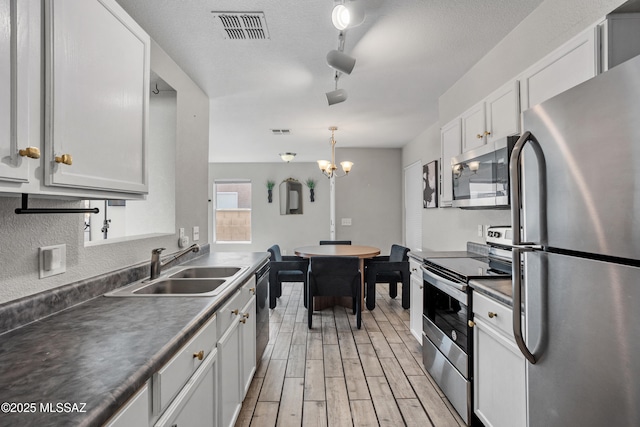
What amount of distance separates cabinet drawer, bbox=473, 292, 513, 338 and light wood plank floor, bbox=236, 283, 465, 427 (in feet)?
2.47

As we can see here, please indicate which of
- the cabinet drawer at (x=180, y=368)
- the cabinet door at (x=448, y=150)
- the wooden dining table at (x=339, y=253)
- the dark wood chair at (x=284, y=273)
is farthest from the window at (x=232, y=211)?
the cabinet drawer at (x=180, y=368)

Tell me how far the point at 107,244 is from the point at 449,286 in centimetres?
201

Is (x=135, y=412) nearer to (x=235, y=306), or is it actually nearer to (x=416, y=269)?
(x=235, y=306)

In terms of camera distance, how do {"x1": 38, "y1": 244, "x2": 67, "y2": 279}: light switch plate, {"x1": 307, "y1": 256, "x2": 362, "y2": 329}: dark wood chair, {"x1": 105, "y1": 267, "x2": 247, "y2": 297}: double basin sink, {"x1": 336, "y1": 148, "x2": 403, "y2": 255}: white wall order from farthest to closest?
{"x1": 336, "y1": 148, "x2": 403, "y2": 255}: white wall < {"x1": 307, "y1": 256, "x2": 362, "y2": 329}: dark wood chair < {"x1": 105, "y1": 267, "x2": 247, "y2": 297}: double basin sink < {"x1": 38, "y1": 244, "x2": 67, "y2": 279}: light switch plate

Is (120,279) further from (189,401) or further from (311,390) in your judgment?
(311,390)

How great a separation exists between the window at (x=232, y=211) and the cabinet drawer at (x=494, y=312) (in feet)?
21.6

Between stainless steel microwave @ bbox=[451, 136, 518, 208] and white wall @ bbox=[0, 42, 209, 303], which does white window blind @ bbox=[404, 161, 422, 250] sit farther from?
white wall @ bbox=[0, 42, 209, 303]

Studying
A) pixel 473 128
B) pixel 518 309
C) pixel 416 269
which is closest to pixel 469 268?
pixel 416 269

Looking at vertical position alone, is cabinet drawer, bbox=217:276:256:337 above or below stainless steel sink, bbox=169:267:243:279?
below

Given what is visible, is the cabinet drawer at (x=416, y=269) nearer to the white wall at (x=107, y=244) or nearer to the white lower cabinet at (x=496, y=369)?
the white lower cabinet at (x=496, y=369)

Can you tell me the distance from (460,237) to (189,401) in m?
2.91

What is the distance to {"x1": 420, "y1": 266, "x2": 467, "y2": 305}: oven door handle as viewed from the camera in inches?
73.4

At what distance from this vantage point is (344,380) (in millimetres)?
2416

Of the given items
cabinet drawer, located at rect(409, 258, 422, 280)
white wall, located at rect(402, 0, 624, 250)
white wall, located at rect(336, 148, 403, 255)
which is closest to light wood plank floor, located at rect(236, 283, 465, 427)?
cabinet drawer, located at rect(409, 258, 422, 280)
